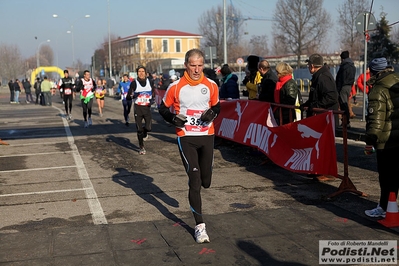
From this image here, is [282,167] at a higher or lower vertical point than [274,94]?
lower

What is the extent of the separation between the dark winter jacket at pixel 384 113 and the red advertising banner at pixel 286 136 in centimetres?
163

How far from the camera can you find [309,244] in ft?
18.0

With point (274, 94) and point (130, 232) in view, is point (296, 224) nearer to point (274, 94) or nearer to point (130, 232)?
point (130, 232)

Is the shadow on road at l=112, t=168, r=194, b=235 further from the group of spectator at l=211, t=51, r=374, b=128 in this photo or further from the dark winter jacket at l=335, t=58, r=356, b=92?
the dark winter jacket at l=335, t=58, r=356, b=92

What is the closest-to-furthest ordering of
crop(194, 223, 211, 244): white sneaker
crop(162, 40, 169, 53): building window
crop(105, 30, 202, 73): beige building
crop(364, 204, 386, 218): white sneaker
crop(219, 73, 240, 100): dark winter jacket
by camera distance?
crop(194, 223, 211, 244): white sneaker < crop(364, 204, 386, 218): white sneaker < crop(219, 73, 240, 100): dark winter jacket < crop(105, 30, 202, 73): beige building < crop(162, 40, 169, 53): building window

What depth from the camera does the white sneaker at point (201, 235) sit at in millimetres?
5586

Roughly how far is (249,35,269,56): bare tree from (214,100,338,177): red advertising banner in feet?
274

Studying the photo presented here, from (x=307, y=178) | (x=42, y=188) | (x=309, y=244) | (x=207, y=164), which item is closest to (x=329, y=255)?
(x=309, y=244)

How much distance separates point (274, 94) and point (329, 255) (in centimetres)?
521

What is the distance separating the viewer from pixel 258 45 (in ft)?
318

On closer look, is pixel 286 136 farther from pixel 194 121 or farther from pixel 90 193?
pixel 194 121

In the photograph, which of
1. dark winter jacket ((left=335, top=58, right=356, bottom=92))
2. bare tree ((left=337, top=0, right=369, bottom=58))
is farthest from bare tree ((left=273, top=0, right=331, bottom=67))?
dark winter jacket ((left=335, top=58, right=356, bottom=92))

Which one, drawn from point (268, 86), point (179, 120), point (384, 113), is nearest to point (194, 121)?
point (179, 120)

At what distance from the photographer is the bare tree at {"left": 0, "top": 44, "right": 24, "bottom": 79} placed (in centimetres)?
11369
